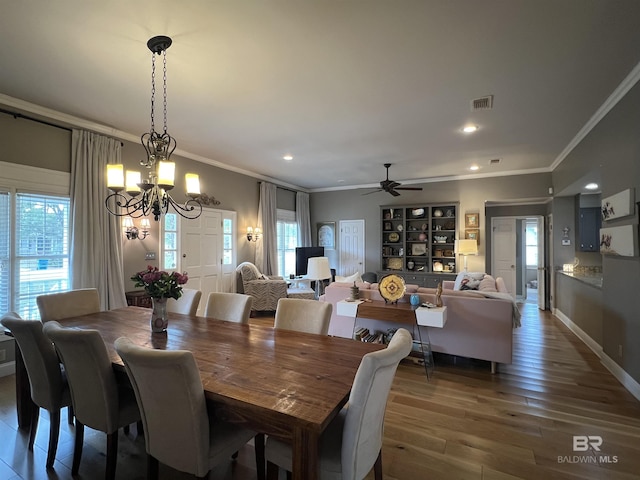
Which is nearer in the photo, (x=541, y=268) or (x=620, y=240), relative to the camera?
(x=620, y=240)

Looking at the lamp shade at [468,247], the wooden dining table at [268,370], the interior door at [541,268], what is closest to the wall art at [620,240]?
the wooden dining table at [268,370]

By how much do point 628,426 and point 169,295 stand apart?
3651mm

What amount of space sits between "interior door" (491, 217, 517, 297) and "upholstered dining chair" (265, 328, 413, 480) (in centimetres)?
696

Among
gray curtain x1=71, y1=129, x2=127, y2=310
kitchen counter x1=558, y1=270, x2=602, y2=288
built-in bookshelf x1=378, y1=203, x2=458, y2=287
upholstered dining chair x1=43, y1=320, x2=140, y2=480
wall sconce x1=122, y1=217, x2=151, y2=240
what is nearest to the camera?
upholstered dining chair x1=43, y1=320, x2=140, y2=480

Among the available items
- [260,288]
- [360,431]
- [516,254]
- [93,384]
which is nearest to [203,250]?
[260,288]

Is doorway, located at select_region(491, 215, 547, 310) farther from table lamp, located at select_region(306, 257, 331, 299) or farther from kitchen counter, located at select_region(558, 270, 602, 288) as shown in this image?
table lamp, located at select_region(306, 257, 331, 299)

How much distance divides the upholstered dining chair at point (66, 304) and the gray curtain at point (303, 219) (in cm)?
549

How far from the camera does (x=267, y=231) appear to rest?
697 cm

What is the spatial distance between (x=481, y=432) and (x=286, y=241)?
20.1 feet

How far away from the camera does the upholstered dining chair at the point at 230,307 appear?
268cm

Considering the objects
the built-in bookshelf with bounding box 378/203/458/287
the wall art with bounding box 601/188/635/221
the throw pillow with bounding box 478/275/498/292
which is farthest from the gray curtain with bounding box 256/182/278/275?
the wall art with bounding box 601/188/635/221

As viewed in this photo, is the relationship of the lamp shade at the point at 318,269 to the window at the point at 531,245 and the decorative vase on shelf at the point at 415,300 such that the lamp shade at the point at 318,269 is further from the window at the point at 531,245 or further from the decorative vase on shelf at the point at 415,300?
the window at the point at 531,245

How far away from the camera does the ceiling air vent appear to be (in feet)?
10.3

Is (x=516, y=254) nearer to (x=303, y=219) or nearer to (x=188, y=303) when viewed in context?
(x=303, y=219)
